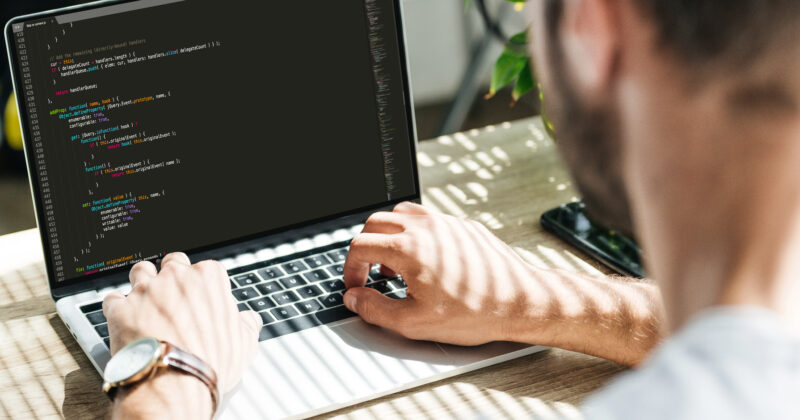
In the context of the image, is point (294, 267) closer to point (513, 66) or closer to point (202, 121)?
point (202, 121)

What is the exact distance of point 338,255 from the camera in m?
1.09

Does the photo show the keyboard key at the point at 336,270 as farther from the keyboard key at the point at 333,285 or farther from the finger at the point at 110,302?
the finger at the point at 110,302

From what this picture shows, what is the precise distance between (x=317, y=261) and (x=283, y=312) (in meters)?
0.10

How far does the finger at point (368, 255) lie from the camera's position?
37.9 inches

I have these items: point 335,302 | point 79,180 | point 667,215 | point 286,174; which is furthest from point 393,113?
point 667,215

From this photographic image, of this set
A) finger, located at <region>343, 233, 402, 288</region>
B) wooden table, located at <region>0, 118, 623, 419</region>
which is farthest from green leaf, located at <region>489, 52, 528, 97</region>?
finger, located at <region>343, 233, 402, 288</region>

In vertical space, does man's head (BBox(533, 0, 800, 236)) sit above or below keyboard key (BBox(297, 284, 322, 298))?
above

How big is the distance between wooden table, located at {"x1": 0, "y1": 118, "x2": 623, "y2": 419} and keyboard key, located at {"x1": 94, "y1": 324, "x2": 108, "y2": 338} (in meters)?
0.03

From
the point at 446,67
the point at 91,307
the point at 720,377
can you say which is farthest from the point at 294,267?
the point at 446,67

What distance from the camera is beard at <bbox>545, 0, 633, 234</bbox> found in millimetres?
503

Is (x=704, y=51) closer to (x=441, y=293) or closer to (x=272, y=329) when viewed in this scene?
(x=441, y=293)

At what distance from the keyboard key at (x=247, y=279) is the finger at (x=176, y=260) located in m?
0.07

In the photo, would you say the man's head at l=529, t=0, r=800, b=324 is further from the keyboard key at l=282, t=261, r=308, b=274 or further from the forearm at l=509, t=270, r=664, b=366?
the keyboard key at l=282, t=261, r=308, b=274

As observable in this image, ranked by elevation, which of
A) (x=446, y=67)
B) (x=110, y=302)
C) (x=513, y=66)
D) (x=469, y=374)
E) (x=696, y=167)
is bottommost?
(x=446, y=67)
